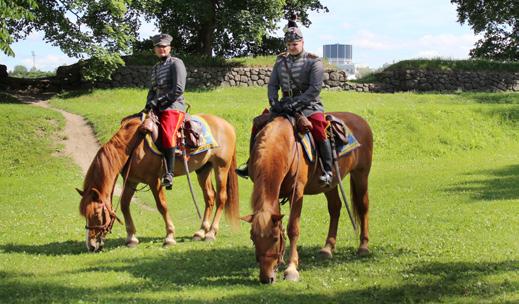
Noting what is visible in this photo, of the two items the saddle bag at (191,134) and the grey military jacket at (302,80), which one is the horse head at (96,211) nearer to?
the saddle bag at (191,134)

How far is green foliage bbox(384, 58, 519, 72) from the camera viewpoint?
1767 inches

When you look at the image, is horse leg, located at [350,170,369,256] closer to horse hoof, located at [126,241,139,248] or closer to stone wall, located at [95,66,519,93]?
horse hoof, located at [126,241,139,248]

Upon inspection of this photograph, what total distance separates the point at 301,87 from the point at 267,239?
113 inches

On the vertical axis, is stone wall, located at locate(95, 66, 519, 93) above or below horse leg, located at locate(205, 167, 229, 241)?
above

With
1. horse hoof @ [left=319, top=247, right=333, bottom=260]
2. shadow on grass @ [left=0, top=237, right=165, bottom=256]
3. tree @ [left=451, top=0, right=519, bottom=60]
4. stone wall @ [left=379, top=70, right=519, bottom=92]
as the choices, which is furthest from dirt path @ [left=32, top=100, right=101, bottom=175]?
tree @ [left=451, top=0, right=519, bottom=60]

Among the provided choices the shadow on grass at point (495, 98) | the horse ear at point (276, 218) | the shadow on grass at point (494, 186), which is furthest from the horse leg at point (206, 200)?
the shadow on grass at point (495, 98)

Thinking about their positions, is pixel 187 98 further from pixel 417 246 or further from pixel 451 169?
pixel 417 246

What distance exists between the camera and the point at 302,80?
393 inches

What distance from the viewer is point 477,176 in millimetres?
21297

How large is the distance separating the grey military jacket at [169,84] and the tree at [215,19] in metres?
25.3

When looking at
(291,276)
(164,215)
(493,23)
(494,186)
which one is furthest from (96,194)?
(493,23)

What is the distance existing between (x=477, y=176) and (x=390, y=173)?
3262mm

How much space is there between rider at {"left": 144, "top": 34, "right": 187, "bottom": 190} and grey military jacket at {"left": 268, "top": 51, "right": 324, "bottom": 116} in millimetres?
2525

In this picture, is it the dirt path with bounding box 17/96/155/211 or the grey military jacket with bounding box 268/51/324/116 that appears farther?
the dirt path with bounding box 17/96/155/211
